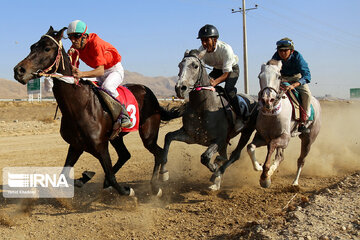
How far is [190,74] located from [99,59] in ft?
5.21

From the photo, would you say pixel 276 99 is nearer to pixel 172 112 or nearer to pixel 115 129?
pixel 172 112

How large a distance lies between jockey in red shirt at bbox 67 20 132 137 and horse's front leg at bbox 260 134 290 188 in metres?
2.50

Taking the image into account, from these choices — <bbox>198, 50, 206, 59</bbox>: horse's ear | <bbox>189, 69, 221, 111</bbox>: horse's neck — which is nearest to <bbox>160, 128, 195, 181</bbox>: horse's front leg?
<bbox>189, 69, 221, 111</bbox>: horse's neck

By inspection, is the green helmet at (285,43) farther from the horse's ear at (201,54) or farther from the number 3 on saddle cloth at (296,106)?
the horse's ear at (201,54)

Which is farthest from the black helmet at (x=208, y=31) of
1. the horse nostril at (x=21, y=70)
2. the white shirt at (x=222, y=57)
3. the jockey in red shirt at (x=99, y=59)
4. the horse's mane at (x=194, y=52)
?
the horse nostril at (x=21, y=70)

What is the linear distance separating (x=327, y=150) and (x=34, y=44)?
9.59 meters

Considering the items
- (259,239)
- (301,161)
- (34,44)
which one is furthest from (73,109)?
(301,161)

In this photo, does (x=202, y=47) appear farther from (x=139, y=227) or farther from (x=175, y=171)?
(x=139, y=227)

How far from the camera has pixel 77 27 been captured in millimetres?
6258

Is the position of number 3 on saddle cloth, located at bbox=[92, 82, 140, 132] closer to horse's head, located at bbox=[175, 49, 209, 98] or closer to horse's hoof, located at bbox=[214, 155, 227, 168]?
horse's head, located at bbox=[175, 49, 209, 98]

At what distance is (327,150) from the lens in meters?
12.2

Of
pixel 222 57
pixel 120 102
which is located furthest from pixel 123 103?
pixel 222 57

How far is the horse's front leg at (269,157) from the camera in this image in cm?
651

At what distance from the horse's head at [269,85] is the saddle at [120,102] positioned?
236 centimetres
